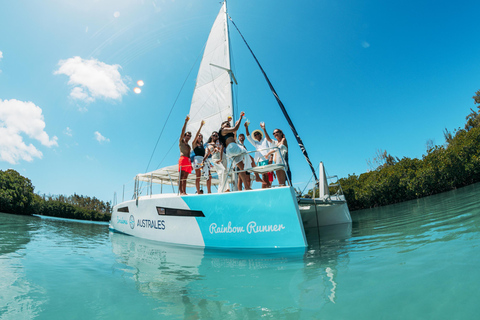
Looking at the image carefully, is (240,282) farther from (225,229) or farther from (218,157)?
(218,157)

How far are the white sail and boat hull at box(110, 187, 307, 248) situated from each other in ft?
12.1

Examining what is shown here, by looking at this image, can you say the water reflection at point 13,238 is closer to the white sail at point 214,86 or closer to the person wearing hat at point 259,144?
the person wearing hat at point 259,144

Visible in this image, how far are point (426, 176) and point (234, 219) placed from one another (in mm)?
30770

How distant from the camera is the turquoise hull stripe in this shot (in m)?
3.76

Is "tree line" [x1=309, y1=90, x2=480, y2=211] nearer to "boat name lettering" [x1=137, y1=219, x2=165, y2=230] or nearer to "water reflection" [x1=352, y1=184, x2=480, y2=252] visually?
"water reflection" [x1=352, y1=184, x2=480, y2=252]

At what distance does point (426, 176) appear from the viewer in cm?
2658

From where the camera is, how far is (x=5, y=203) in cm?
2923

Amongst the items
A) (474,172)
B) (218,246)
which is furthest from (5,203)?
(474,172)

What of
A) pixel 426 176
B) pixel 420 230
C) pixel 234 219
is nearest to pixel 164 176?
pixel 234 219

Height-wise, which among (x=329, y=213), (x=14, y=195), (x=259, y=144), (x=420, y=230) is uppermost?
(x=14, y=195)

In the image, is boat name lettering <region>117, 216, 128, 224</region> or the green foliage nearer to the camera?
boat name lettering <region>117, 216, 128, 224</region>

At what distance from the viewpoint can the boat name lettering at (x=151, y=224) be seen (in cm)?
558

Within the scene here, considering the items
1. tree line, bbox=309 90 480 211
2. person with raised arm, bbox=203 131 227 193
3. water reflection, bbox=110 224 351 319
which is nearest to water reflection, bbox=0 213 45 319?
water reflection, bbox=110 224 351 319

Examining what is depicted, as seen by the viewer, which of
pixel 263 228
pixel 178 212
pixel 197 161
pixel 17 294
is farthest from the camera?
pixel 197 161
